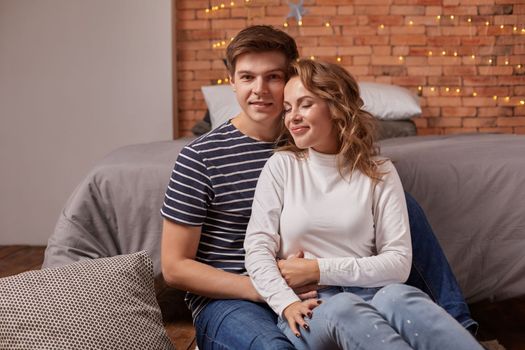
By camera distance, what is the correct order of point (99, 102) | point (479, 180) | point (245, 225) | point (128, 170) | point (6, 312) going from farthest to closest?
point (99, 102) < point (128, 170) < point (479, 180) < point (245, 225) < point (6, 312)

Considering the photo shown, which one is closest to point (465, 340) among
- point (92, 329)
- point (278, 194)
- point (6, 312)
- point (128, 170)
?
point (278, 194)

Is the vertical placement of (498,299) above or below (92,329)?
below

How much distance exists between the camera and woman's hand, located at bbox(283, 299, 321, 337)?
1.48 metres

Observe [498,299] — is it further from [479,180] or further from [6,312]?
[6,312]

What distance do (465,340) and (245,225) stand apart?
0.60 metres

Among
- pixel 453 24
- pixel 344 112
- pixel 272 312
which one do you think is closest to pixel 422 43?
pixel 453 24

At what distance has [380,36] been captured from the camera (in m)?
4.48

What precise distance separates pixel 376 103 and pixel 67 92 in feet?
6.05

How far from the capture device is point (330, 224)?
1636 mm

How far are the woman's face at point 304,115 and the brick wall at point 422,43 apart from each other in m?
2.85

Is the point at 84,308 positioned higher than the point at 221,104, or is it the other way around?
the point at 221,104

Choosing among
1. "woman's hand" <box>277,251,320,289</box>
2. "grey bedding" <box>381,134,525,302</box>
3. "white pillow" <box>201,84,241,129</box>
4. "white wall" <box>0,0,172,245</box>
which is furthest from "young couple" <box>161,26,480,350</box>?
"white wall" <box>0,0,172,245</box>

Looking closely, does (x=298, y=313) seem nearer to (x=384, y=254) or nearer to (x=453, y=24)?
(x=384, y=254)

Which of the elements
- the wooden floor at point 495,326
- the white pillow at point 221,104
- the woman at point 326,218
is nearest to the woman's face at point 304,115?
the woman at point 326,218
